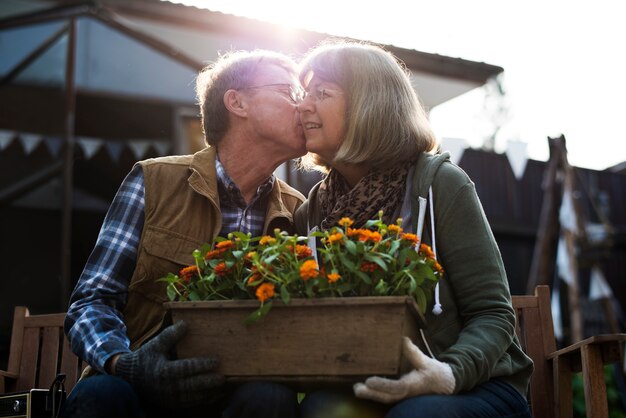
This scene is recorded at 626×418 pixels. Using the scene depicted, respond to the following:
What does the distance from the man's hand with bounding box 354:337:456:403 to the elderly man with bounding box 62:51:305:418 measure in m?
0.24

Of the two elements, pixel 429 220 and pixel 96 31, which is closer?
pixel 429 220

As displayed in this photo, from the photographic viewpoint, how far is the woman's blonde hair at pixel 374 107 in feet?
7.79

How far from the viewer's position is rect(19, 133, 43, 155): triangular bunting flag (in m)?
5.47

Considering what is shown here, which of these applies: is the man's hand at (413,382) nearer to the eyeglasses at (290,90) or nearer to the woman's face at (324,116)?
the woman's face at (324,116)

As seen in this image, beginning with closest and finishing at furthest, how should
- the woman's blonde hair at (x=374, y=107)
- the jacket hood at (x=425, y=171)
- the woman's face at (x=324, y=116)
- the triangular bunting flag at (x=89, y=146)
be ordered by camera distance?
the jacket hood at (x=425, y=171), the woman's blonde hair at (x=374, y=107), the woman's face at (x=324, y=116), the triangular bunting flag at (x=89, y=146)

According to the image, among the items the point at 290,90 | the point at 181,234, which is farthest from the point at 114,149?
the point at 181,234

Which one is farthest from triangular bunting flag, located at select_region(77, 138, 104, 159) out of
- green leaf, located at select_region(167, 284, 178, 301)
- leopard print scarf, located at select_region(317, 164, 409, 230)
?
green leaf, located at select_region(167, 284, 178, 301)

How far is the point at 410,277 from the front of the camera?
1788mm

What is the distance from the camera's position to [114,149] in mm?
5766

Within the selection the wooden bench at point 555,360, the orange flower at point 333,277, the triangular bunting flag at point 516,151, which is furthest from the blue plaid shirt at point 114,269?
the triangular bunting flag at point 516,151

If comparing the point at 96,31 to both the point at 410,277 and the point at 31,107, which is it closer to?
the point at 31,107

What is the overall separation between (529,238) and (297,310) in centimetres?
854

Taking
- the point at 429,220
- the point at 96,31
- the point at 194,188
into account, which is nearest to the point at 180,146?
the point at 96,31

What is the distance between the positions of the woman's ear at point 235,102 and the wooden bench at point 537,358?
106 centimetres
